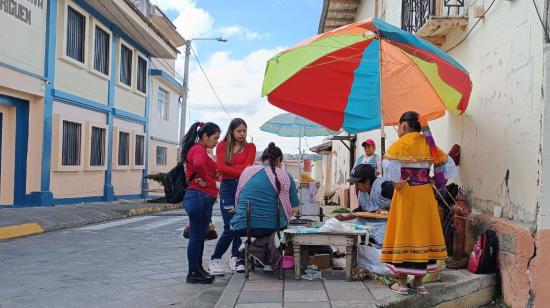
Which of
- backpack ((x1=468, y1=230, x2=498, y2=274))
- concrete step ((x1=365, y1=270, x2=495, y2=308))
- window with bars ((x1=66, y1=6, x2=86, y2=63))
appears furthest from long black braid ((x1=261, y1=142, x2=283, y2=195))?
window with bars ((x1=66, y1=6, x2=86, y2=63))

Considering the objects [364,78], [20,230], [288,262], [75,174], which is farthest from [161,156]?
[288,262]

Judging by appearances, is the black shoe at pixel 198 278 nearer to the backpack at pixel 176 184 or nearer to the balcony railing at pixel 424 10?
the backpack at pixel 176 184

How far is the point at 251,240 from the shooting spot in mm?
5668

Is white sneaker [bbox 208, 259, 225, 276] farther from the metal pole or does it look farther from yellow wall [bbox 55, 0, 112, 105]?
the metal pole

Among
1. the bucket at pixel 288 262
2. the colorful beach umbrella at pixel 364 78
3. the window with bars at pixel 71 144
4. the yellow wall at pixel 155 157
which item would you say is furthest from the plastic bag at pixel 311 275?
the yellow wall at pixel 155 157

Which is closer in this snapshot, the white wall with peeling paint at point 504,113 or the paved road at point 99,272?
the white wall with peeling paint at point 504,113

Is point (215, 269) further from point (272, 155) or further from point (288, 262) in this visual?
point (272, 155)

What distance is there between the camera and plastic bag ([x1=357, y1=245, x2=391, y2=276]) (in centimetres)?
515

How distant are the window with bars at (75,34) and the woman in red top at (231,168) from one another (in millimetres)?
10646

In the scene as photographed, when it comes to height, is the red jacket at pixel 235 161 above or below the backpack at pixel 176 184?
above

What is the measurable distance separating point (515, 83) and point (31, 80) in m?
11.2

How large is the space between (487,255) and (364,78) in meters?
2.62

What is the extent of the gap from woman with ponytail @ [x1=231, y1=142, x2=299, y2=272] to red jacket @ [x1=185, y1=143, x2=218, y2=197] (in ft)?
1.07

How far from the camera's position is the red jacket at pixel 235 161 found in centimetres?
581
